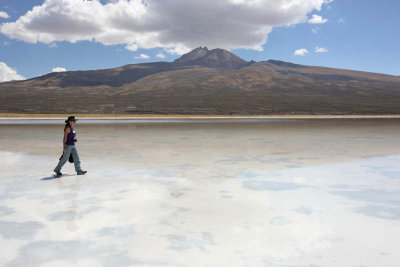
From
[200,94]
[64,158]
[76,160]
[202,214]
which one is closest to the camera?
[202,214]

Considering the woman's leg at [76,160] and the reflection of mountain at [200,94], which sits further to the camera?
the reflection of mountain at [200,94]

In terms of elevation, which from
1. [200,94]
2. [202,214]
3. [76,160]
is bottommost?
[202,214]

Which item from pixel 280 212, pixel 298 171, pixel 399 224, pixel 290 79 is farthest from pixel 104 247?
pixel 290 79

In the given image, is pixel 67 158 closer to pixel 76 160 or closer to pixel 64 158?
pixel 64 158

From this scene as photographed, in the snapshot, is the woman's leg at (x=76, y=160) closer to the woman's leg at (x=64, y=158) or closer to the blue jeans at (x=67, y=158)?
the blue jeans at (x=67, y=158)

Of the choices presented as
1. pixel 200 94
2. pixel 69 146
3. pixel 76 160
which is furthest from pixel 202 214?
pixel 200 94

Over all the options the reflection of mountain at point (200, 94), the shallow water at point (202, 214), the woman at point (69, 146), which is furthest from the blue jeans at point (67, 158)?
the reflection of mountain at point (200, 94)

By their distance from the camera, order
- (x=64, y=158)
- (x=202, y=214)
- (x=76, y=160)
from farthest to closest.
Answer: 1. (x=76, y=160)
2. (x=64, y=158)
3. (x=202, y=214)

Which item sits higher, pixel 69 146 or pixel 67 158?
pixel 69 146

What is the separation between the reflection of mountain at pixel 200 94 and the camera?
72.8 meters

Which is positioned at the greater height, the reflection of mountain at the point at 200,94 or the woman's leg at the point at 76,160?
the reflection of mountain at the point at 200,94

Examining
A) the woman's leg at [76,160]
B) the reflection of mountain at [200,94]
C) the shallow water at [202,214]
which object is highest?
the reflection of mountain at [200,94]

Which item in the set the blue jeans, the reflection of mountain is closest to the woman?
the blue jeans

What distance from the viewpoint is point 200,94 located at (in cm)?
10100
